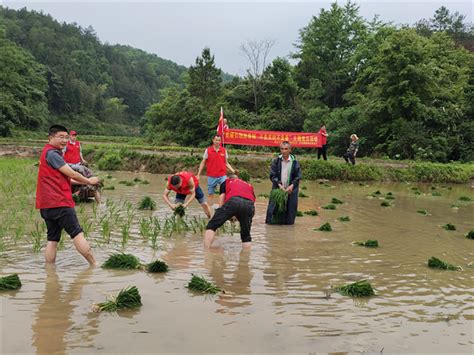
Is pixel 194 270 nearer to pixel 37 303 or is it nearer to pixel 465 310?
pixel 37 303

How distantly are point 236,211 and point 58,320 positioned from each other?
3.29 meters

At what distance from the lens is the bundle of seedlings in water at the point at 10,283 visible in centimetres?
472

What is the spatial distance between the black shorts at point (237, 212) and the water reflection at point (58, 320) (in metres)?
2.28

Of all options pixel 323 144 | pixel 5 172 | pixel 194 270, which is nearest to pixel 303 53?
pixel 323 144

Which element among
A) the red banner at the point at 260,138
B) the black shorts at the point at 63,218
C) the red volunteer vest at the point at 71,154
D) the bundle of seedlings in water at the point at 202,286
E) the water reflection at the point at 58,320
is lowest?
the water reflection at the point at 58,320

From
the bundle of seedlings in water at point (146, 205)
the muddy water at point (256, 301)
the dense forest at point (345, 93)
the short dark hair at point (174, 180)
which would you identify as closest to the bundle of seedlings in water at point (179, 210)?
the short dark hair at point (174, 180)

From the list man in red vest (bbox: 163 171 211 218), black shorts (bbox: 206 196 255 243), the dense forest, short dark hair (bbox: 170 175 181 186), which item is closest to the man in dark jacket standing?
man in red vest (bbox: 163 171 211 218)

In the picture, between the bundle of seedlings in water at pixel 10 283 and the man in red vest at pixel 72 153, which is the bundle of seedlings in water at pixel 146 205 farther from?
the bundle of seedlings in water at pixel 10 283

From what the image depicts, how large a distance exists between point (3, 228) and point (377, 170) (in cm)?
1610

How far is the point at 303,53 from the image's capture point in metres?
40.5

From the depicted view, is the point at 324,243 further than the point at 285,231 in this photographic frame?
No

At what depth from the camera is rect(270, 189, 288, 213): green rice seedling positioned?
925cm

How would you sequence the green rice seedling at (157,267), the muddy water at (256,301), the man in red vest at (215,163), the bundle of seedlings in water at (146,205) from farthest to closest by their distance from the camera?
the bundle of seedlings in water at (146,205)
the man in red vest at (215,163)
the green rice seedling at (157,267)
the muddy water at (256,301)

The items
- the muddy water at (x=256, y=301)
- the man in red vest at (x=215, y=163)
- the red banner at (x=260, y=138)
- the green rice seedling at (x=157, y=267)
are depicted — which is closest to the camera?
the muddy water at (x=256, y=301)
